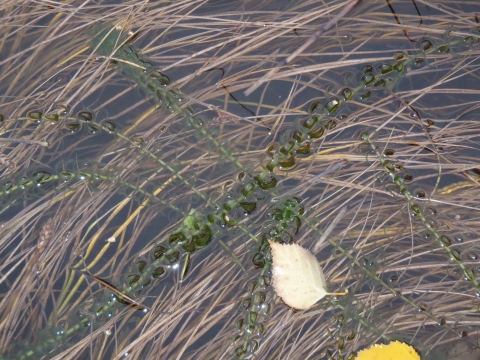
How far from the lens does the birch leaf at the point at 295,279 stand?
1.83 metres

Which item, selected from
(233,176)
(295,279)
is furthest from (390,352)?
(233,176)

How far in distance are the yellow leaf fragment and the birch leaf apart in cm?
29

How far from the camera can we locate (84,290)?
6.64 feet

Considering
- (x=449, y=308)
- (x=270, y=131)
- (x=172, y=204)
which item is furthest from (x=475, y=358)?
(x=172, y=204)

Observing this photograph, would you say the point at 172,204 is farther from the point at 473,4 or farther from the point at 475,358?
the point at 473,4

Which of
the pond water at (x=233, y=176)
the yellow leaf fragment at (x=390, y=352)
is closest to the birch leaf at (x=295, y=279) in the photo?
the pond water at (x=233, y=176)

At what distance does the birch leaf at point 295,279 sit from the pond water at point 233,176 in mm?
106

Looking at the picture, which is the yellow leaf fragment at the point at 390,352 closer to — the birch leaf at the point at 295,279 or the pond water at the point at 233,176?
the pond water at the point at 233,176

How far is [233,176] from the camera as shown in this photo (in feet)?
6.92

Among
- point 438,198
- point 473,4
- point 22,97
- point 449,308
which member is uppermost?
point 22,97

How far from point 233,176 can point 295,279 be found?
0.54 meters

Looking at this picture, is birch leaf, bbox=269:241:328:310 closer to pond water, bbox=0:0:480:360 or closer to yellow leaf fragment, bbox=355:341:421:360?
pond water, bbox=0:0:480:360

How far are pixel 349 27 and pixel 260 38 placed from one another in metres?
0.41

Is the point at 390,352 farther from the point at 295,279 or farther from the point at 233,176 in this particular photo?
the point at 233,176
